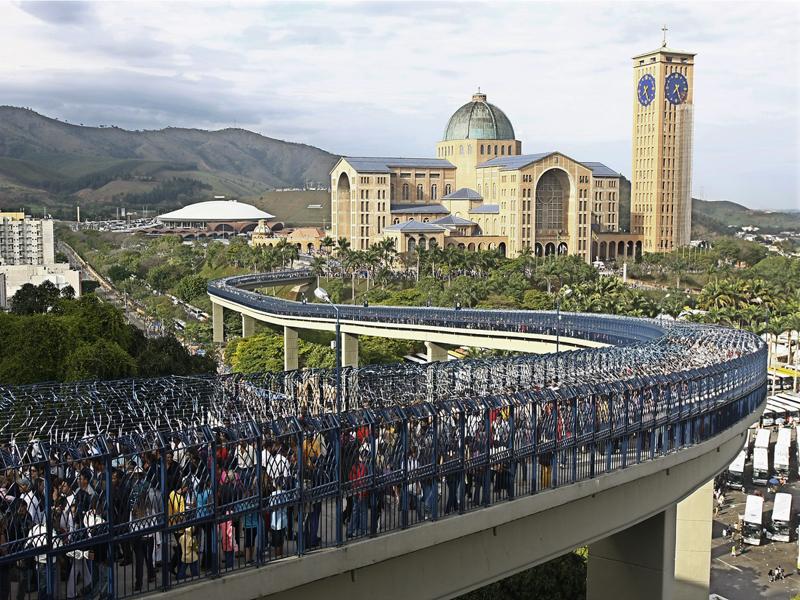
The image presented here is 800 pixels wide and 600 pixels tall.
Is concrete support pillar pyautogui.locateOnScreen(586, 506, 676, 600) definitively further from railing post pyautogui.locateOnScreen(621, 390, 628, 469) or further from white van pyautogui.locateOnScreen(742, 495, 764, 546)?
white van pyautogui.locateOnScreen(742, 495, 764, 546)

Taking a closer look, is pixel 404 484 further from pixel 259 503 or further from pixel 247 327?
pixel 247 327

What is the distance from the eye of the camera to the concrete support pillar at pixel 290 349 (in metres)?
73.6

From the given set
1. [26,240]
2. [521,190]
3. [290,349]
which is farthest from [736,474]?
[26,240]

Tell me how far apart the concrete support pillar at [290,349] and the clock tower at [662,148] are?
83409 millimetres

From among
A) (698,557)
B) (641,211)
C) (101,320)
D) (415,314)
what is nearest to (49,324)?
Answer: (101,320)

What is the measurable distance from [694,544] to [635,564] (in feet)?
19.2

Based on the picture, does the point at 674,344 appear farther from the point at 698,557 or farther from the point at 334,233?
the point at 334,233

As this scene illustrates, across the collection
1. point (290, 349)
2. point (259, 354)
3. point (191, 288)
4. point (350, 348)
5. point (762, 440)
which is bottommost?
point (762, 440)

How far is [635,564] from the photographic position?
1086 inches

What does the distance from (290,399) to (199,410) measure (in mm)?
2037

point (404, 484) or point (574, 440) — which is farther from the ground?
point (574, 440)

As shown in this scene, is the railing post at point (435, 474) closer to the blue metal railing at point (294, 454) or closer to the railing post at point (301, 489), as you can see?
the blue metal railing at point (294, 454)

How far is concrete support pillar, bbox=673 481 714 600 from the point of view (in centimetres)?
3228

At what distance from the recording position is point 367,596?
17469mm
